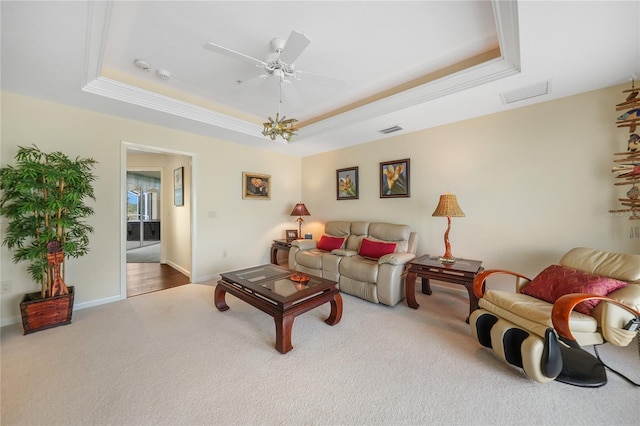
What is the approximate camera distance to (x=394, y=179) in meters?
3.96

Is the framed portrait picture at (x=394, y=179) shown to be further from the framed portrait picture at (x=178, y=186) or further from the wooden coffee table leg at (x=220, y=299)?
the framed portrait picture at (x=178, y=186)

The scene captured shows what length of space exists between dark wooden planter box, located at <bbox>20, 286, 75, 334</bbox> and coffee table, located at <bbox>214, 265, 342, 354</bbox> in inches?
57.9

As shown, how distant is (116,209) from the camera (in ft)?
10.3

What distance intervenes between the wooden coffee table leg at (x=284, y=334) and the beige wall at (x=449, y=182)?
2.53 m

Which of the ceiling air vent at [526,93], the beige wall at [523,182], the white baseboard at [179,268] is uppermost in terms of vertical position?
the ceiling air vent at [526,93]

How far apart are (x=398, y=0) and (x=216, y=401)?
3.11 meters

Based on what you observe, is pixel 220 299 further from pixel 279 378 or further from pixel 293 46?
pixel 293 46

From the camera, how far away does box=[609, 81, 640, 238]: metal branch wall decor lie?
2.21m

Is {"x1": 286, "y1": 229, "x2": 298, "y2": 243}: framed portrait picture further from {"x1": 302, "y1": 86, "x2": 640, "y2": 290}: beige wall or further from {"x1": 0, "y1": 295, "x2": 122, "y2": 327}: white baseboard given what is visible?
{"x1": 0, "y1": 295, "x2": 122, "y2": 327}: white baseboard

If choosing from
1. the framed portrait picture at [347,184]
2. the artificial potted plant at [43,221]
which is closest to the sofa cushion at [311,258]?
the framed portrait picture at [347,184]

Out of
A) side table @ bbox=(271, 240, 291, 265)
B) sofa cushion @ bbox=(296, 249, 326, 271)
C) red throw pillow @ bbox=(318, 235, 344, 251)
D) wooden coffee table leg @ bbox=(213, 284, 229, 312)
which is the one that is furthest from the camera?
side table @ bbox=(271, 240, 291, 265)

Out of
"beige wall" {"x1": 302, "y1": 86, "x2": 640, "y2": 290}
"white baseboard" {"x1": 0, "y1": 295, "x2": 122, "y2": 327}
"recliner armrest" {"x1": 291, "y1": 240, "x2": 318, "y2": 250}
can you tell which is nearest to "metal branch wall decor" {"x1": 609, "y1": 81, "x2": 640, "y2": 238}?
"beige wall" {"x1": 302, "y1": 86, "x2": 640, "y2": 290}

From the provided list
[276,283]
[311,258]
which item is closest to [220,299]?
[276,283]

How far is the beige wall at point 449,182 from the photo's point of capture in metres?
2.50
